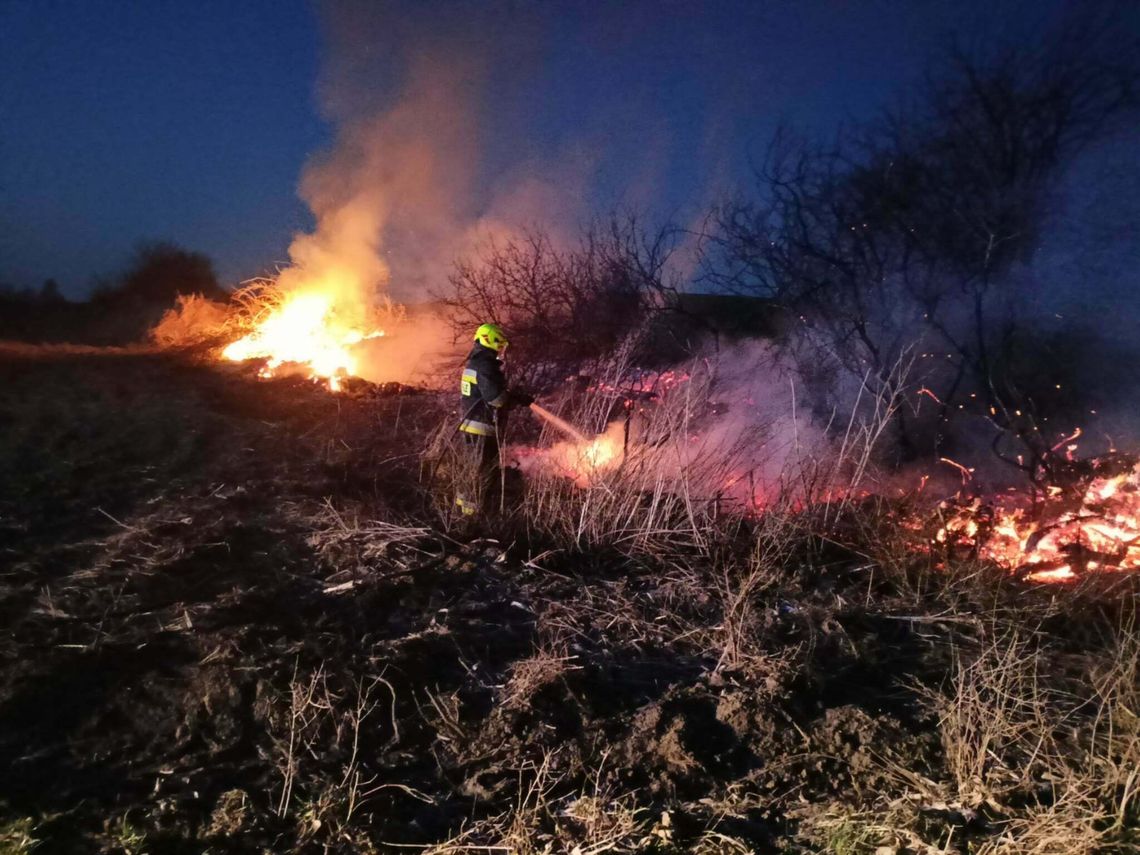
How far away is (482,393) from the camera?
6656 mm

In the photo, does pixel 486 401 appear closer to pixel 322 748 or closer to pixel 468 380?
pixel 468 380

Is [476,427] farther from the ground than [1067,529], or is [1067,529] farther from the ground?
[476,427]

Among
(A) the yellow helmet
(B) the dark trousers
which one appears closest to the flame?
(B) the dark trousers

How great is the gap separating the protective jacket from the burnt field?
804 millimetres

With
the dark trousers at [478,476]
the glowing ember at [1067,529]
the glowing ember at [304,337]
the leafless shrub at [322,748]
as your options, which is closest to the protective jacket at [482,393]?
the dark trousers at [478,476]

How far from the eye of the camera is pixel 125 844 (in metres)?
2.76

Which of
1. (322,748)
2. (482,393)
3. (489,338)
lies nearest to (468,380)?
Result: (482,393)

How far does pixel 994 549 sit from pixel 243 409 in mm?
8586

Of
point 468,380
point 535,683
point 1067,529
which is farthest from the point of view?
point 468,380

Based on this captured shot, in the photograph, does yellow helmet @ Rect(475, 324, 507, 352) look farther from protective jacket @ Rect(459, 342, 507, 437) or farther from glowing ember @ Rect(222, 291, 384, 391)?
glowing ember @ Rect(222, 291, 384, 391)

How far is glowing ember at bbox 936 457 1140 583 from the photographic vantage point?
17.7ft

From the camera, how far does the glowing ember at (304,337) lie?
12.6 m

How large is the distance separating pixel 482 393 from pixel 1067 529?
521cm

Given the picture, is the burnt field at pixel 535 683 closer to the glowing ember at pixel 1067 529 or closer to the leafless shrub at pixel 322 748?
the leafless shrub at pixel 322 748
